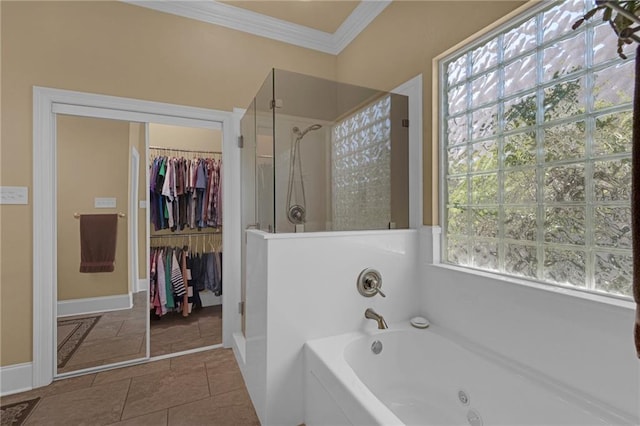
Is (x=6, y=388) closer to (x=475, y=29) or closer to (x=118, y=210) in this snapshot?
Answer: (x=118, y=210)

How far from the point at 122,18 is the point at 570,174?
2978mm

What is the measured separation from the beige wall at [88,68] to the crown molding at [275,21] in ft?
0.19

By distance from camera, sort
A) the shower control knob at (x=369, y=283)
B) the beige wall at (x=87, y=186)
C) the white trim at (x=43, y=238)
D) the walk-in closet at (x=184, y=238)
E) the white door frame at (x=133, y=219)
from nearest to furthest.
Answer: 1. the shower control knob at (x=369, y=283)
2. the white trim at (x=43, y=238)
3. the beige wall at (x=87, y=186)
4. the white door frame at (x=133, y=219)
5. the walk-in closet at (x=184, y=238)

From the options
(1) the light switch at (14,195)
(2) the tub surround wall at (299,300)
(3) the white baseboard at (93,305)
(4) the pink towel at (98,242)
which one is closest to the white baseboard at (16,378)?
(3) the white baseboard at (93,305)

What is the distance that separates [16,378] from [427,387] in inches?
100

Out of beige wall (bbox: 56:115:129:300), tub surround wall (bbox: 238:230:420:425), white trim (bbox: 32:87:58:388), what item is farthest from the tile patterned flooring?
tub surround wall (bbox: 238:230:420:425)

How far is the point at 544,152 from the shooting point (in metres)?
1.32

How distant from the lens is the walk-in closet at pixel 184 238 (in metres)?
2.36

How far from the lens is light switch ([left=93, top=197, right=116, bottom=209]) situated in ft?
7.07

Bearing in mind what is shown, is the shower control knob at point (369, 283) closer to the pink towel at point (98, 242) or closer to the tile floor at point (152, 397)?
the tile floor at point (152, 397)

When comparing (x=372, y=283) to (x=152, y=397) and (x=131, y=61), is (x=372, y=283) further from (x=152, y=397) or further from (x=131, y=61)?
(x=131, y=61)

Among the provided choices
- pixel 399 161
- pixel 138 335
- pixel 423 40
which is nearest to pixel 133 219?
pixel 138 335

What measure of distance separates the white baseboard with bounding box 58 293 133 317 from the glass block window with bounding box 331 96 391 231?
1.81 m

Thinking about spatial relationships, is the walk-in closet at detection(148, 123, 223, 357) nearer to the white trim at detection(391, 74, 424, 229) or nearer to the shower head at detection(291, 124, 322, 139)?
the shower head at detection(291, 124, 322, 139)
